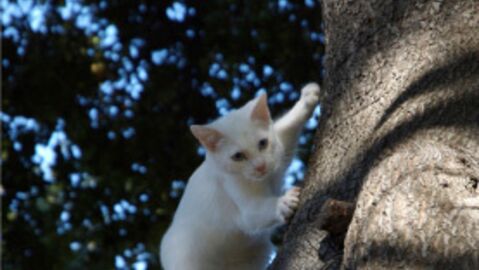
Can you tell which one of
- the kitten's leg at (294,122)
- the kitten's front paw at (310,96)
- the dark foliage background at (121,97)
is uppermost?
the dark foliage background at (121,97)

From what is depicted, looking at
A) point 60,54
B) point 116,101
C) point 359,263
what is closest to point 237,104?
point 116,101

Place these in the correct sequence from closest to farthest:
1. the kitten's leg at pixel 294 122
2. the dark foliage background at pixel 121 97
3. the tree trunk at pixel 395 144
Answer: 1. the tree trunk at pixel 395 144
2. the kitten's leg at pixel 294 122
3. the dark foliage background at pixel 121 97

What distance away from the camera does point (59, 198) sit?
7195mm

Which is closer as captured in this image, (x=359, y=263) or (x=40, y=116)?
(x=359, y=263)

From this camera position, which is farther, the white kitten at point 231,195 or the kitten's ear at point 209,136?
the kitten's ear at point 209,136

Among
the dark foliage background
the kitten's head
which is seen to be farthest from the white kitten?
the dark foliage background

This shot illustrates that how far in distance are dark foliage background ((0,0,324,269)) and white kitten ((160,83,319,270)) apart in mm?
2719

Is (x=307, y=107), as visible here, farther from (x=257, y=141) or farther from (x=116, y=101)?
(x=116, y=101)

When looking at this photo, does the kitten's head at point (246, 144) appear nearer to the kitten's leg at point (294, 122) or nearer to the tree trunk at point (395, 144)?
the kitten's leg at point (294, 122)

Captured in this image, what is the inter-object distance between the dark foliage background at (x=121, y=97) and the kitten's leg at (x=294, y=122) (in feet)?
8.33

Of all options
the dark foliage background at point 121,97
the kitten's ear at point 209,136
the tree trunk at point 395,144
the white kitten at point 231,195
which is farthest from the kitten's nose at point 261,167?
the dark foliage background at point 121,97

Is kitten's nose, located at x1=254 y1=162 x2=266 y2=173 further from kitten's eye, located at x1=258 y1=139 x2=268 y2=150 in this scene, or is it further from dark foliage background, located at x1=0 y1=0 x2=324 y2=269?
dark foliage background, located at x1=0 y1=0 x2=324 y2=269

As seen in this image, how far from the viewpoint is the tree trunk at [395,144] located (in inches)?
101

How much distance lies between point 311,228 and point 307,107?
1241 mm
